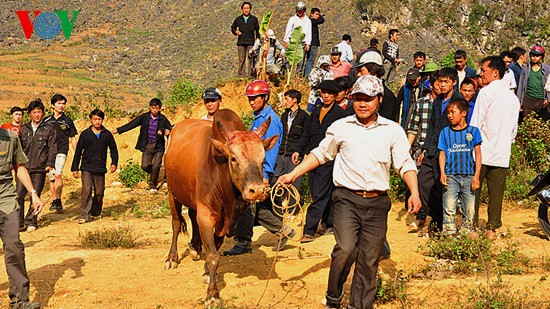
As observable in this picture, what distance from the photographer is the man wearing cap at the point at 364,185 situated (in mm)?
5809

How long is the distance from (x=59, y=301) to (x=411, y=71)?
6.64 m

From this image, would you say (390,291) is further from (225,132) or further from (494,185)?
(494,185)

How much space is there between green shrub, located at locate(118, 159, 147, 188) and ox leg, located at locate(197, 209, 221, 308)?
849cm

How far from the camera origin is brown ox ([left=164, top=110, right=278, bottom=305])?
20.9 feet

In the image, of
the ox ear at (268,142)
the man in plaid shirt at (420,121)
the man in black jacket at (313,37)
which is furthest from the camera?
the man in black jacket at (313,37)

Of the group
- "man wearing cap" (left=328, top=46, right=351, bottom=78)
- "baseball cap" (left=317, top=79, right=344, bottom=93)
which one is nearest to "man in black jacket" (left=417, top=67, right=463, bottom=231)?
"baseball cap" (left=317, top=79, right=344, bottom=93)

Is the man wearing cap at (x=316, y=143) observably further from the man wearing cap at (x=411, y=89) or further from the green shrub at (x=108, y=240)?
the green shrub at (x=108, y=240)

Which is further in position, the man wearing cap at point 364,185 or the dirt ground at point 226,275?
the dirt ground at point 226,275

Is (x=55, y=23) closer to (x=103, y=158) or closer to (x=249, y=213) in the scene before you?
(x=103, y=158)

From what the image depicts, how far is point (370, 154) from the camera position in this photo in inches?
229

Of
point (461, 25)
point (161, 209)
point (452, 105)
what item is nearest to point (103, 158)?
point (161, 209)

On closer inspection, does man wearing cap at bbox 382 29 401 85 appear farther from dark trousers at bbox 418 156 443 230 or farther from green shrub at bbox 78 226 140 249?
green shrub at bbox 78 226 140 249

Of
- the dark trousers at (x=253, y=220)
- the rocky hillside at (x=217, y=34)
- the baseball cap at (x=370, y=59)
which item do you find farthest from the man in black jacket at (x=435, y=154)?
the rocky hillside at (x=217, y=34)

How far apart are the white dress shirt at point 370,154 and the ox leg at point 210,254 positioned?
1723mm
